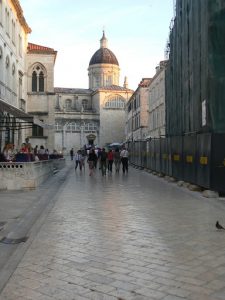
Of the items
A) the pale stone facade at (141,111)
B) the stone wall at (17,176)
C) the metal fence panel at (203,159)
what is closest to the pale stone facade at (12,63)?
the stone wall at (17,176)

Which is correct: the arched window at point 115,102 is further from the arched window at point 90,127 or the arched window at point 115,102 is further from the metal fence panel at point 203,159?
the metal fence panel at point 203,159

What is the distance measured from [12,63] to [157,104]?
21617mm

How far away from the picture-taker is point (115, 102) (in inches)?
3775

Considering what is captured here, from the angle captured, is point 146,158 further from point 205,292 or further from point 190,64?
point 205,292

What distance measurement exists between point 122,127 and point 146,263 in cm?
9096

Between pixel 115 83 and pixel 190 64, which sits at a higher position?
pixel 115 83

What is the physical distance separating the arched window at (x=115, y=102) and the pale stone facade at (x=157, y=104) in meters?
35.8

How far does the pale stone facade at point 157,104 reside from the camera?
48.6 m

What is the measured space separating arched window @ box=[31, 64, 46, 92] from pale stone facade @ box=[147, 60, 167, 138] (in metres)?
11.6

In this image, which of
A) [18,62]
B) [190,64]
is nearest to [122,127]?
[18,62]

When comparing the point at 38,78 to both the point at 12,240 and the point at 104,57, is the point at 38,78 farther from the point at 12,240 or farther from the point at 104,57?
the point at 104,57

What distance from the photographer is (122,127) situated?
97125 millimetres

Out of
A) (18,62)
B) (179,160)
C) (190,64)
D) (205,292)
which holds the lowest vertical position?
(205,292)

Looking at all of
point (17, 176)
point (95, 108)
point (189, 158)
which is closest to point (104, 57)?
point (95, 108)
